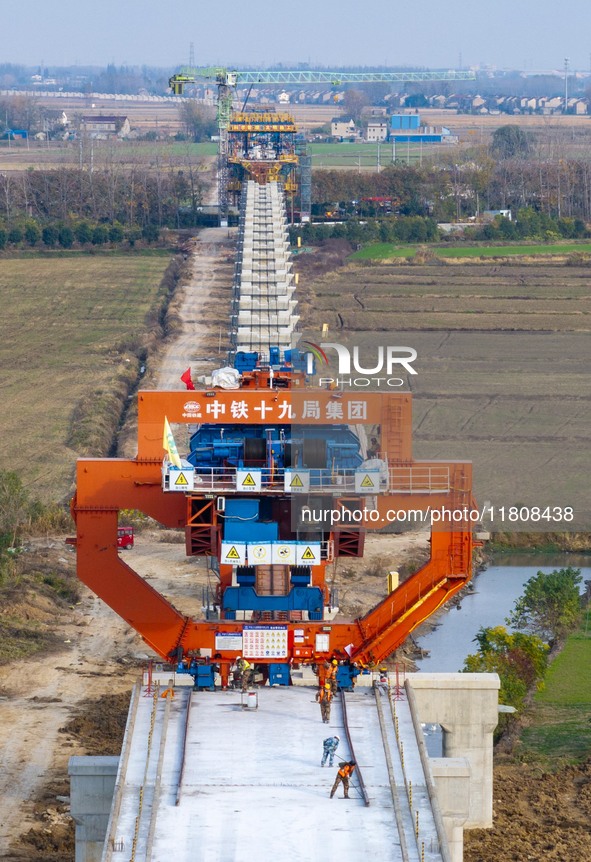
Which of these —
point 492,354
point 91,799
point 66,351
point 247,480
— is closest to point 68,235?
point 66,351

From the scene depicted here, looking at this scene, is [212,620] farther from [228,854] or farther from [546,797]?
[228,854]

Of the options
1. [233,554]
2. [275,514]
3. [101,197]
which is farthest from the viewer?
[101,197]

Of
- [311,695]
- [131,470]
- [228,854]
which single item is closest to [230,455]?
[131,470]

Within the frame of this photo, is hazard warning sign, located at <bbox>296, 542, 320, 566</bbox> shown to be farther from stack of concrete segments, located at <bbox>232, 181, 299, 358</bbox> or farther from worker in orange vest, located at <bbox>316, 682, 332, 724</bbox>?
stack of concrete segments, located at <bbox>232, 181, 299, 358</bbox>

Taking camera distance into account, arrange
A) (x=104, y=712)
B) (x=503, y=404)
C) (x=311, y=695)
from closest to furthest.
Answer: (x=311, y=695) < (x=104, y=712) < (x=503, y=404)

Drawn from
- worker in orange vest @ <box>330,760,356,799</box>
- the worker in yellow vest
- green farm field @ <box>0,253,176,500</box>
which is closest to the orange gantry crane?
the worker in yellow vest

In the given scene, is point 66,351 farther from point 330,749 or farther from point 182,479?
point 330,749

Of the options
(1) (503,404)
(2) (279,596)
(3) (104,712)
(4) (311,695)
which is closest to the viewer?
(4) (311,695)

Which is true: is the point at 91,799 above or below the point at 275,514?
below
